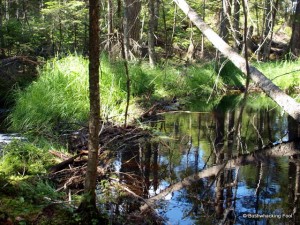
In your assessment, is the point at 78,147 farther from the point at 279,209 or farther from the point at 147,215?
the point at 279,209

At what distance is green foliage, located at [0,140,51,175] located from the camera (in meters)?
3.69

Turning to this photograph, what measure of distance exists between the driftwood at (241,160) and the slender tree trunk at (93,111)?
91 cm

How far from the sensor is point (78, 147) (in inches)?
192

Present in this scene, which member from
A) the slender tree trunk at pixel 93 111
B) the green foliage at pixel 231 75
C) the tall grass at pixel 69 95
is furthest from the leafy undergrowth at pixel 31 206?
the green foliage at pixel 231 75

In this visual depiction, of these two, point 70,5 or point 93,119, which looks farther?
point 70,5

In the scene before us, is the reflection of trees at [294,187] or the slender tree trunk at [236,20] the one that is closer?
the reflection of trees at [294,187]

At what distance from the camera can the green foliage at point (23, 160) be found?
369 centimetres

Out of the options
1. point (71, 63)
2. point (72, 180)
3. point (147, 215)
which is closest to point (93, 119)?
point (147, 215)

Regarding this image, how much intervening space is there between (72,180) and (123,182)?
1.71 feet

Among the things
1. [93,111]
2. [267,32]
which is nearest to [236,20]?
[93,111]

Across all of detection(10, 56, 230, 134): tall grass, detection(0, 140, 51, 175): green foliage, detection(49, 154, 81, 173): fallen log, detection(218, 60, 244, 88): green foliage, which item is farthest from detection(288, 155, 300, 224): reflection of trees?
detection(218, 60, 244, 88): green foliage

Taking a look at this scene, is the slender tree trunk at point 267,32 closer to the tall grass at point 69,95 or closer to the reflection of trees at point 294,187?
the tall grass at point 69,95

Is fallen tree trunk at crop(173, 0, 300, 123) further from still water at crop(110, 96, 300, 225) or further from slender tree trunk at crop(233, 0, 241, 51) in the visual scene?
still water at crop(110, 96, 300, 225)

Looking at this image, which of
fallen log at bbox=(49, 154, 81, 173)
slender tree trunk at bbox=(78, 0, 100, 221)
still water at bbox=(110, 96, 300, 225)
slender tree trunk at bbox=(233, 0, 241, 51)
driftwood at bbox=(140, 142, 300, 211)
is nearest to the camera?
slender tree trunk at bbox=(78, 0, 100, 221)
